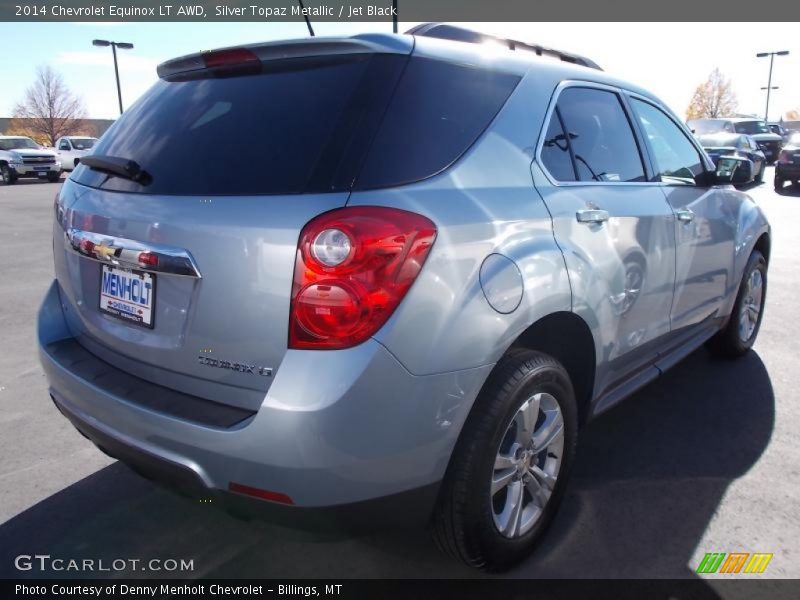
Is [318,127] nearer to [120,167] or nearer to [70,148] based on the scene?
[120,167]

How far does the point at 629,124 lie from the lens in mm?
3195

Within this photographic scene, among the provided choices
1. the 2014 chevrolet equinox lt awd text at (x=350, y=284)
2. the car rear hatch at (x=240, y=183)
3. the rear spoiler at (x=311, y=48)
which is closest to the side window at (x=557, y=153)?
the 2014 chevrolet equinox lt awd text at (x=350, y=284)

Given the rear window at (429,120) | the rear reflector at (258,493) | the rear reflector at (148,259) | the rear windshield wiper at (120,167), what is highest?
the rear window at (429,120)

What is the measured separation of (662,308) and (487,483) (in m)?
1.56

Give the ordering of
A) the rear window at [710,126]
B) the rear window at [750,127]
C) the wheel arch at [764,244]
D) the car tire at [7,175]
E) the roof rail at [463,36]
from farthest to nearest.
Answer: the car tire at [7,175]
the rear window at [750,127]
the rear window at [710,126]
the wheel arch at [764,244]
the roof rail at [463,36]

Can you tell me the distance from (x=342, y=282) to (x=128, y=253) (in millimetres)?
761

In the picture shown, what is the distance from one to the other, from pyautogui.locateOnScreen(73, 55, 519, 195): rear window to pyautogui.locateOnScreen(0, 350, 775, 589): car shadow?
1.08 m

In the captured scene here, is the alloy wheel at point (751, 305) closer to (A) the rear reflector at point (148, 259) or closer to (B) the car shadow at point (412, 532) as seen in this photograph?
(B) the car shadow at point (412, 532)

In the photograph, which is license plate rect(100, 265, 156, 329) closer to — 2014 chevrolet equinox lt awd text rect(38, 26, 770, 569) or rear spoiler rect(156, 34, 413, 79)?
2014 chevrolet equinox lt awd text rect(38, 26, 770, 569)

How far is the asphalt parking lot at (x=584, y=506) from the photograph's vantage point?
7.97ft

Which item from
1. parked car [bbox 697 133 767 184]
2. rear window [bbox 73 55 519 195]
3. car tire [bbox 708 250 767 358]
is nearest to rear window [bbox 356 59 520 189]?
rear window [bbox 73 55 519 195]

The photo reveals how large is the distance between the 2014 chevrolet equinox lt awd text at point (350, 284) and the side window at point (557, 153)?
0.04 feet

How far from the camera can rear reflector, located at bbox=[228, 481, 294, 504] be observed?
1.80 metres

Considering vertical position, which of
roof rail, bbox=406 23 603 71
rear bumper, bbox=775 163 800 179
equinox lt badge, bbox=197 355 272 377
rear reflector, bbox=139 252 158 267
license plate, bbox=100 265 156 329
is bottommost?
rear bumper, bbox=775 163 800 179
